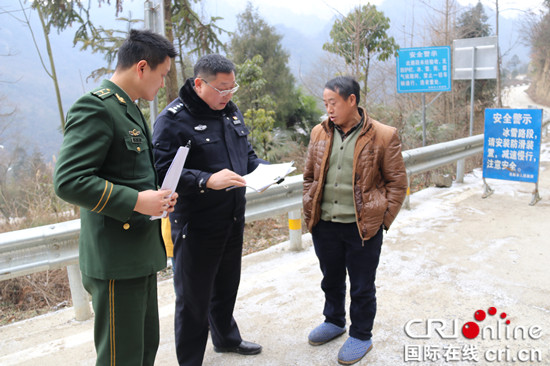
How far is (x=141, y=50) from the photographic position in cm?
198

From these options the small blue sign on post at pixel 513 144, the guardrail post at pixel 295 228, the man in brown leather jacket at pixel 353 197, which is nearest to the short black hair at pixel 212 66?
the man in brown leather jacket at pixel 353 197

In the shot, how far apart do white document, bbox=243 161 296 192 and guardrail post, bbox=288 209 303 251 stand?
6.76ft

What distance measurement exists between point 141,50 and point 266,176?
0.96m

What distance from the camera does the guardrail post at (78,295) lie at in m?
3.34

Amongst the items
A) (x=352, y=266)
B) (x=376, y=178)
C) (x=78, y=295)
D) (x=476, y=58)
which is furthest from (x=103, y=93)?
(x=476, y=58)

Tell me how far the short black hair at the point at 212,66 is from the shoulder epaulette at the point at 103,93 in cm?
72

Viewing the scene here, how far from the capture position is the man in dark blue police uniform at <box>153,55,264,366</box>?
2.51m

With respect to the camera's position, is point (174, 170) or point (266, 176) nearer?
point (174, 170)

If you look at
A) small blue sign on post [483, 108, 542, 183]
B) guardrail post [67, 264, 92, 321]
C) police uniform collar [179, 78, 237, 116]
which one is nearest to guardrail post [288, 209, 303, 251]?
guardrail post [67, 264, 92, 321]

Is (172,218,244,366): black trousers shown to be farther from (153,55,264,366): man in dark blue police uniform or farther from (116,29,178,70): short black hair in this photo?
(116,29,178,70): short black hair

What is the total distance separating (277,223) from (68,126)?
552cm

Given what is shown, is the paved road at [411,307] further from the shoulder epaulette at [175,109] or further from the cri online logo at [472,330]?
the shoulder epaulette at [175,109]

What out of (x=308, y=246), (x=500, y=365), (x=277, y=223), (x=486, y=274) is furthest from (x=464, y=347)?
(x=277, y=223)

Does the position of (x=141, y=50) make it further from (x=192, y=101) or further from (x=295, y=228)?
(x=295, y=228)
